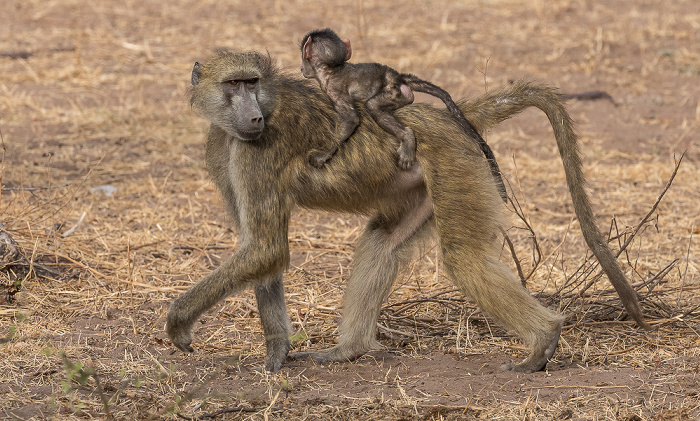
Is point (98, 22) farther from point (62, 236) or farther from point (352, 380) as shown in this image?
point (352, 380)

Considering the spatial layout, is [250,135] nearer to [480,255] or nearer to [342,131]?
[342,131]

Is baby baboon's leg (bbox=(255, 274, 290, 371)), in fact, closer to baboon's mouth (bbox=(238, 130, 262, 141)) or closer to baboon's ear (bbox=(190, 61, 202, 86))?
baboon's mouth (bbox=(238, 130, 262, 141))

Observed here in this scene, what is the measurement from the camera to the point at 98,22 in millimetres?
11656

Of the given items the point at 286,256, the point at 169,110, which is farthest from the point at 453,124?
the point at 169,110

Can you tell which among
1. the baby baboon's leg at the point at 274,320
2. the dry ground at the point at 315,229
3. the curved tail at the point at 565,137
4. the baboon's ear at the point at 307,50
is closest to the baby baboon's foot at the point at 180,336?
the dry ground at the point at 315,229

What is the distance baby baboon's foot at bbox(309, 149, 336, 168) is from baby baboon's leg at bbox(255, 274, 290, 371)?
1.85 ft

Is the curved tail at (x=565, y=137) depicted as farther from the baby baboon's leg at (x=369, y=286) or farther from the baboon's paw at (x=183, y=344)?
the baboon's paw at (x=183, y=344)

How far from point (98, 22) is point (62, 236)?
691 cm

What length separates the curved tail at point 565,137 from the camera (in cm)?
380

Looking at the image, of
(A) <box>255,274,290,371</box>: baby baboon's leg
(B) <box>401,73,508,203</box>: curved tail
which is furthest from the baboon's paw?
(B) <box>401,73,508,203</box>: curved tail

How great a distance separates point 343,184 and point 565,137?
1.01 metres

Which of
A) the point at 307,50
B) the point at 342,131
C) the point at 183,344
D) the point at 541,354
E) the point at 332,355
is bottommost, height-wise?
the point at 332,355

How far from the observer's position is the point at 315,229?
6102mm

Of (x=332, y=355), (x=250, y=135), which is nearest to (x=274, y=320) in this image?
(x=332, y=355)
